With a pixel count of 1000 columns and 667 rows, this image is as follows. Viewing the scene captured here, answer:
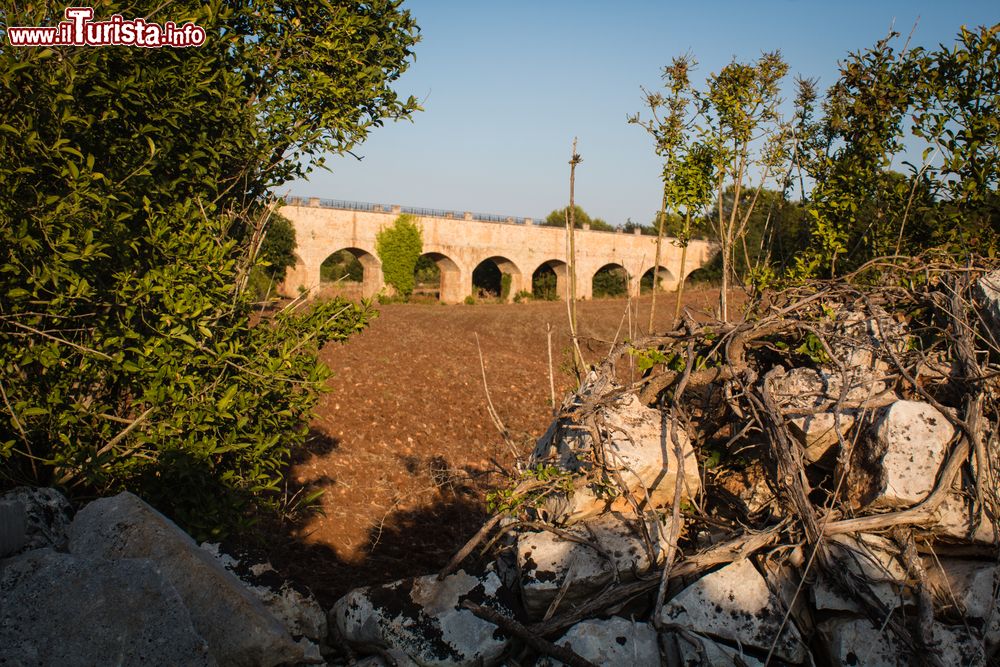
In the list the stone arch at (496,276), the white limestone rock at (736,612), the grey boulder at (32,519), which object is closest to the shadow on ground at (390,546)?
the grey boulder at (32,519)

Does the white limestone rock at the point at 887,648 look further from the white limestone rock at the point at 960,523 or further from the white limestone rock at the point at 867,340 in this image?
the white limestone rock at the point at 867,340

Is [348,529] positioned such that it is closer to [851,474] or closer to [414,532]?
[414,532]

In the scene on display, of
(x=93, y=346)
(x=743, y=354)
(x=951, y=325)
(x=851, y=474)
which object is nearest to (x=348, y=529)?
(x=93, y=346)

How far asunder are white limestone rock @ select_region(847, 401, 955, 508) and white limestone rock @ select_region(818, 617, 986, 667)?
660 millimetres

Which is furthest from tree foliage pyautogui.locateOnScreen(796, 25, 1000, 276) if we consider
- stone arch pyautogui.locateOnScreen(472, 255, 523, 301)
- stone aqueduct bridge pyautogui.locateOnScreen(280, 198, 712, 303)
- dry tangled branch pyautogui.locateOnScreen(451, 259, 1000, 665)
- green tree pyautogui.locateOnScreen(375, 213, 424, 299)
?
stone arch pyautogui.locateOnScreen(472, 255, 523, 301)

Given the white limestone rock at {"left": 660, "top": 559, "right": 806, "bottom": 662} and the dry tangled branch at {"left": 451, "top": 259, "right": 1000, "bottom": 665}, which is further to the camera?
the dry tangled branch at {"left": 451, "top": 259, "right": 1000, "bottom": 665}

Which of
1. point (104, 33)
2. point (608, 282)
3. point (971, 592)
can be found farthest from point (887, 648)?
point (608, 282)

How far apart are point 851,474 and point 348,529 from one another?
17.3 ft

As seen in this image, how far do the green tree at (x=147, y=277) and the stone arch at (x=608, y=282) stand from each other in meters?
43.0

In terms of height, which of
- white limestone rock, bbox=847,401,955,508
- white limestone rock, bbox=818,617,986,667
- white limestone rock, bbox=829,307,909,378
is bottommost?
A: white limestone rock, bbox=818,617,986,667

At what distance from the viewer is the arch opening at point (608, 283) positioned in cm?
4806

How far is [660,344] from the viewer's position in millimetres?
5176

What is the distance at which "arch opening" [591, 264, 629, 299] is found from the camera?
4806 centimetres

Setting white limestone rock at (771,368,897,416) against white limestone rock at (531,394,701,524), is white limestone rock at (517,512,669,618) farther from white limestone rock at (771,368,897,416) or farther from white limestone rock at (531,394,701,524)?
white limestone rock at (771,368,897,416)
